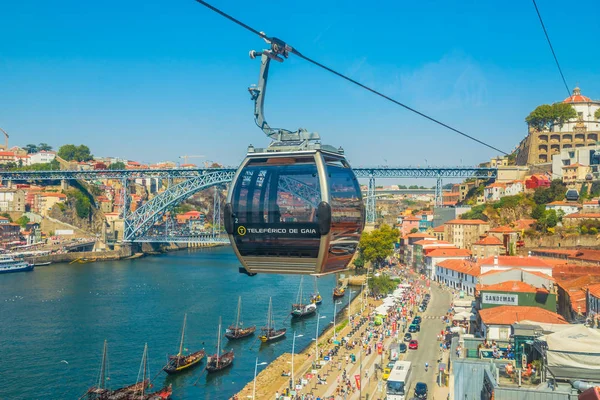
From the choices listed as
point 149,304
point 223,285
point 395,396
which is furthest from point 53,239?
point 395,396

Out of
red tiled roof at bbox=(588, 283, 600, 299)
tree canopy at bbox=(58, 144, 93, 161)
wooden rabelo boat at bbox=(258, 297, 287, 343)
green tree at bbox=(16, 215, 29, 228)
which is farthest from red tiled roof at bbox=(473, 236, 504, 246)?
tree canopy at bbox=(58, 144, 93, 161)

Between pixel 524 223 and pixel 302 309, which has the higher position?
pixel 524 223

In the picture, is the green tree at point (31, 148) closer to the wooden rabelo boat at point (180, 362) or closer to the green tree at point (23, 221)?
the green tree at point (23, 221)

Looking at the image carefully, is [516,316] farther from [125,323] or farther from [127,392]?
[125,323]

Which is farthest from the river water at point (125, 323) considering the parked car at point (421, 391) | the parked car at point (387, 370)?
the parked car at point (421, 391)

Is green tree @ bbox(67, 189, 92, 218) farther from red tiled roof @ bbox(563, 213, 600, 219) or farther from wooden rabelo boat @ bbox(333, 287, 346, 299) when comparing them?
red tiled roof @ bbox(563, 213, 600, 219)

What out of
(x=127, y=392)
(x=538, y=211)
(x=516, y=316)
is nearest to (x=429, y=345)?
(x=516, y=316)
